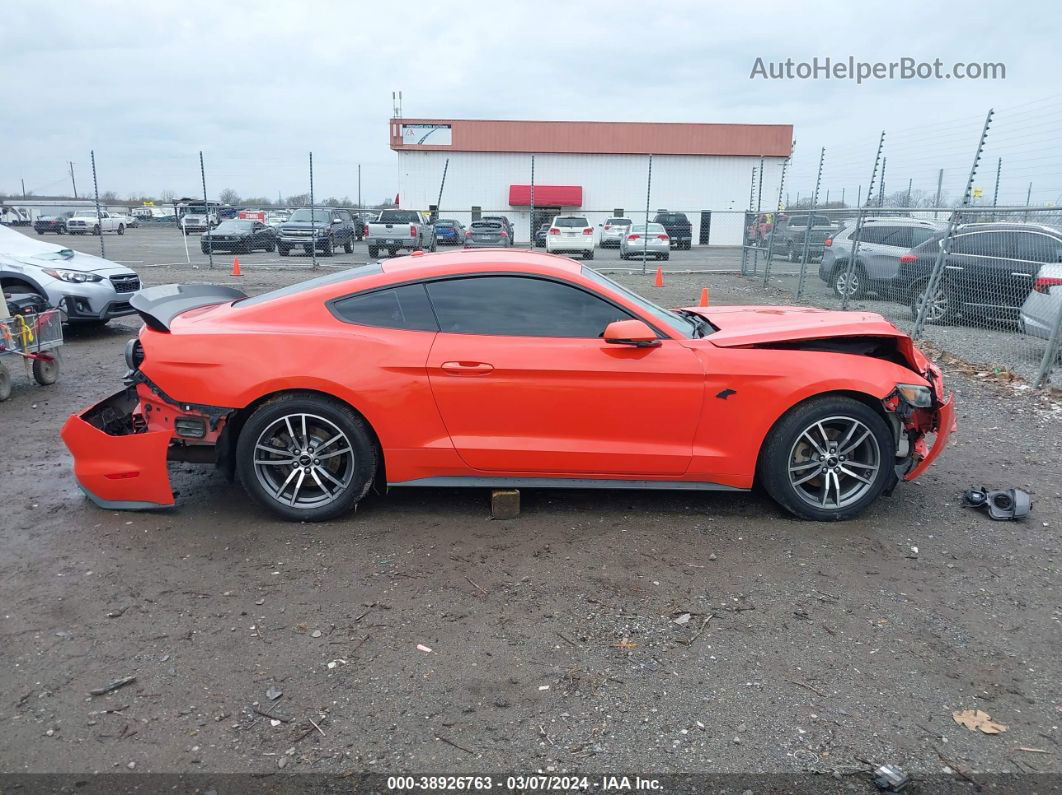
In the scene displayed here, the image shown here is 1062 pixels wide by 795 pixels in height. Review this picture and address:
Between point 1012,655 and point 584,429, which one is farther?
point 584,429

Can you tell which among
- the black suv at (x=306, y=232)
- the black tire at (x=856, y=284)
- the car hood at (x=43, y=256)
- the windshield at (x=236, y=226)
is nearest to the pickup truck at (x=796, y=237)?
the black tire at (x=856, y=284)

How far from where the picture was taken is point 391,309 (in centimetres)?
424

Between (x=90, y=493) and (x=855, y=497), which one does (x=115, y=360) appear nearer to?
(x=90, y=493)

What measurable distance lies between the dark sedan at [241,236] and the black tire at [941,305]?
19.8 metres

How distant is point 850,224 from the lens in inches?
552

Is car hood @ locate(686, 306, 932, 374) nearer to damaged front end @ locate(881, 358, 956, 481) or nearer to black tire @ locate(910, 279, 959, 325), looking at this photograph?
damaged front end @ locate(881, 358, 956, 481)

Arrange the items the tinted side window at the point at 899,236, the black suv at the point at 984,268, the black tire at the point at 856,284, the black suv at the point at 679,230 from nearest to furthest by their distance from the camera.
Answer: the black suv at the point at 984,268 → the tinted side window at the point at 899,236 → the black tire at the point at 856,284 → the black suv at the point at 679,230

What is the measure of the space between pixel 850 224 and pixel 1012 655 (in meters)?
12.5

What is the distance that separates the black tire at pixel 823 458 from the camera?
4148 mm

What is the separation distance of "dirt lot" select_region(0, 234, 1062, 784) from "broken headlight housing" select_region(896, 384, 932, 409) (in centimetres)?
71

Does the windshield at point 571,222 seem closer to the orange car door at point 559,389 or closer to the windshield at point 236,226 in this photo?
the windshield at point 236,226

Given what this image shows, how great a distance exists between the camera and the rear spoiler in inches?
169

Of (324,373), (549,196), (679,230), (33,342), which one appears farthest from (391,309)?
(549,196)

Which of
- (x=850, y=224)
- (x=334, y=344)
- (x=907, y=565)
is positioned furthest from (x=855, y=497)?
(x=850, y=224)
